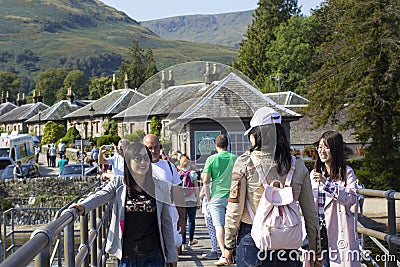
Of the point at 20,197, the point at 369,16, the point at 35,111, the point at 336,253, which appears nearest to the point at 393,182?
the point at 369,16

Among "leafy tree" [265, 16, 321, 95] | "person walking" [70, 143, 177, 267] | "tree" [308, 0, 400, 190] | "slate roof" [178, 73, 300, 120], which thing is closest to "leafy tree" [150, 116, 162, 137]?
"slate roof" [178, 73, 300, 120]

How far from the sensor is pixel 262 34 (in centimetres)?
9188

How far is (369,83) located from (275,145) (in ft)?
102

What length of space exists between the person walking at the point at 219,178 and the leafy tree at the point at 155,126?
3.26 feet

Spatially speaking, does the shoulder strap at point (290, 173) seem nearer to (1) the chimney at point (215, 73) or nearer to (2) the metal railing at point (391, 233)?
(1) the chimney at point (215, 73)

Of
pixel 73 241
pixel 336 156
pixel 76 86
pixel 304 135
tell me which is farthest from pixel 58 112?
pixel 73 241

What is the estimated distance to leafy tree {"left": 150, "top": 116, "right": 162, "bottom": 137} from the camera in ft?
22.6

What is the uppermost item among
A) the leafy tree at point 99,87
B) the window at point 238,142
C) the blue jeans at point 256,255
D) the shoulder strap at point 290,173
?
the leafy tree at point 99,87

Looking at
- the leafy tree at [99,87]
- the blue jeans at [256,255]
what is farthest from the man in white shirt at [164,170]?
the leafy tree at [99,87]

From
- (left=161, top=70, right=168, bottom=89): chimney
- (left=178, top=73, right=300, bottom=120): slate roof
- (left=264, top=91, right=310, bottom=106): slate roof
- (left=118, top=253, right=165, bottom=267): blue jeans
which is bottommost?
(left=118, top=253, right=165, bottom=267): blue jeans

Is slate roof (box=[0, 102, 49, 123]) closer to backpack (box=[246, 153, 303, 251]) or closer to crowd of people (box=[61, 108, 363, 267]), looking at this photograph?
crowd of people (box=[61, 108, 363, 267])

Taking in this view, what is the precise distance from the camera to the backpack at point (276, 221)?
221 inches

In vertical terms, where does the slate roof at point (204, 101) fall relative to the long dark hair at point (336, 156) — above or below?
above

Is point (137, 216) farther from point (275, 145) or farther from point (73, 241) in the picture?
point (275, 145)
